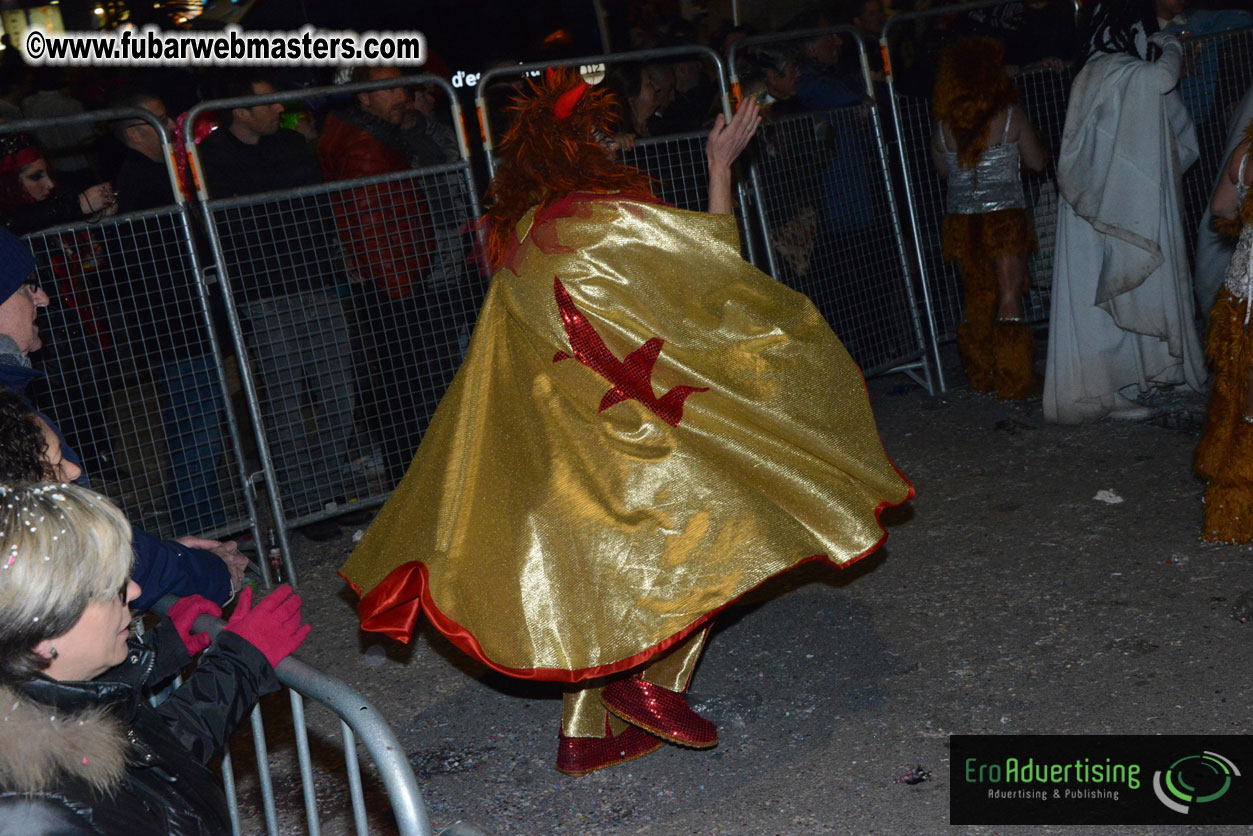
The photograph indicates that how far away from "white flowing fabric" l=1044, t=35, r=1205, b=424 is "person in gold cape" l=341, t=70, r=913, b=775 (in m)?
2.88

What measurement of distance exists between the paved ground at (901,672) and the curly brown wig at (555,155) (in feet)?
5.85

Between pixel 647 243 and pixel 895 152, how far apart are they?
4055 mm

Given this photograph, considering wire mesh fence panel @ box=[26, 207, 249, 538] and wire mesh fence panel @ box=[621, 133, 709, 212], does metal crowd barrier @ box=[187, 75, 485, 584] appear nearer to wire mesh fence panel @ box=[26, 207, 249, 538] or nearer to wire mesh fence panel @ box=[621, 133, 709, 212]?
wire mesh fence panel @ box=[26, 207, 249, 538]

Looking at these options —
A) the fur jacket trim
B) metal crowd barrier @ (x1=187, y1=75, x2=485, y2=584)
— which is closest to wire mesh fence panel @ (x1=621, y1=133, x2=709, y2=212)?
metal crowd barrier @ (x1=187, y1=75, x2=485, y2=584)

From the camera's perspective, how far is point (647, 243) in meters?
3.80

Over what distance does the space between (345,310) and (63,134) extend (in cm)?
305

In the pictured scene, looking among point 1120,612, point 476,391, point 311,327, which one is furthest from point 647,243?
point 311,327

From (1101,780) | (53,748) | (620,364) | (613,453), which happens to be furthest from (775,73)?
(53,748)

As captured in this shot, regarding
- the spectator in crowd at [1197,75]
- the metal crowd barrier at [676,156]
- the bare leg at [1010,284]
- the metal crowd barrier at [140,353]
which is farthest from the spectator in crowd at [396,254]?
the spectator in crowd at [1197,75]

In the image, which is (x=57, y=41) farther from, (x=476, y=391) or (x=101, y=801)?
(x=101, y=801)

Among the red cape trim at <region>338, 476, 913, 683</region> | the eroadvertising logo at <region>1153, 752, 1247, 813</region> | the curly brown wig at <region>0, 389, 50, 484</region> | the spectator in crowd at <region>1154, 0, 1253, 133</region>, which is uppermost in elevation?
the spectator in crowd at <region>1154, 0, 1253, 133</region>

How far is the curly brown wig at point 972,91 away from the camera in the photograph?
6.55m

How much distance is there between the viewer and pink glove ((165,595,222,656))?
2.53 m

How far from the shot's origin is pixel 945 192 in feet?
25.9
